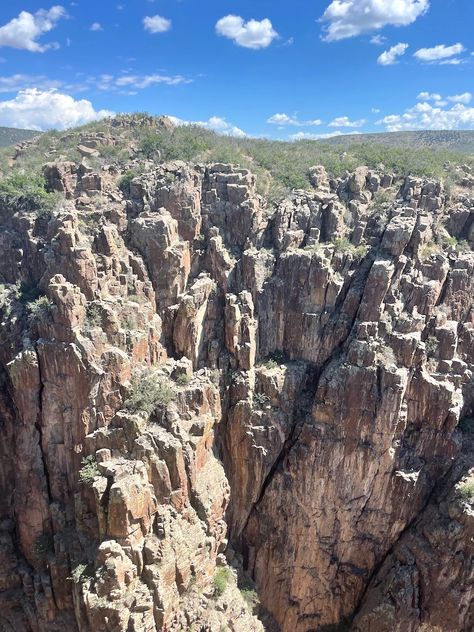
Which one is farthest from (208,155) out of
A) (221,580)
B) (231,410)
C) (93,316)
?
(221,580)

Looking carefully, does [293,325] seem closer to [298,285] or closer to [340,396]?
[298,285]

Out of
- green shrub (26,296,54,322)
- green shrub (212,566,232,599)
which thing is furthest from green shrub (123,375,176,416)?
green shrub (212,566,232,599)

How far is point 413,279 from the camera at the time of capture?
3459 centimetres

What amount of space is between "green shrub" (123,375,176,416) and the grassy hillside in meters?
73.3

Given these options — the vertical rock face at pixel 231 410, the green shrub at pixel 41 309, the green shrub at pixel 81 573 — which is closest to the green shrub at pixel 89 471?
the vertical rock face at pixel 231 410

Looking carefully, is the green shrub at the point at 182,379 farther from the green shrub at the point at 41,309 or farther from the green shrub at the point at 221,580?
the green shrub at the point at 221,580

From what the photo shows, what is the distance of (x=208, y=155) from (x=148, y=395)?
2899cm

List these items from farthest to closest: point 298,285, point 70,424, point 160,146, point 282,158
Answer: point 282,158, point 160,146, point 298,285, point 70,424

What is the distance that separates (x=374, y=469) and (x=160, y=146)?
3631 cm

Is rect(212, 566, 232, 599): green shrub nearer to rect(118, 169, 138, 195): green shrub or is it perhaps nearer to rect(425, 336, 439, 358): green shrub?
rect(425, 336, 439, 358): green shrub

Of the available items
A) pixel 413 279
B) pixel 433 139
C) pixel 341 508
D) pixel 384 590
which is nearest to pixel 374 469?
pixel 341 508

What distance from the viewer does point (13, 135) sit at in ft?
293

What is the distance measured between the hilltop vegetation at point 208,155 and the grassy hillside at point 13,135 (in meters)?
35.5

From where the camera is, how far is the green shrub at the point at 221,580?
28328 mm
